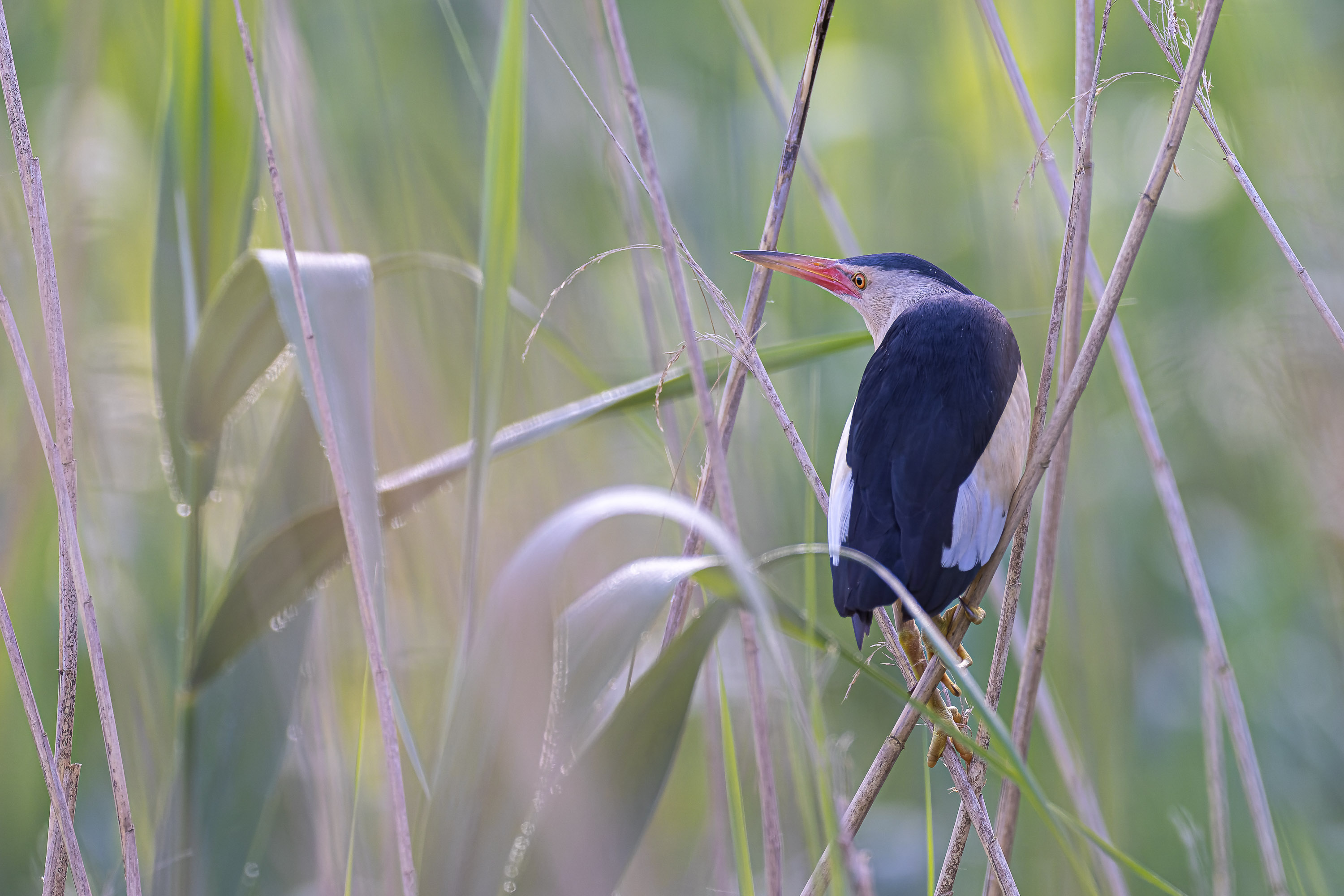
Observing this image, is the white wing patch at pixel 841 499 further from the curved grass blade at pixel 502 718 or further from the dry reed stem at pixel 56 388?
the dry reed stem at pixel 56 388

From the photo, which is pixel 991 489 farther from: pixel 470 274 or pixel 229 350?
pixel 229 350

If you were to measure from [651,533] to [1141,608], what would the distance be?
0.87m

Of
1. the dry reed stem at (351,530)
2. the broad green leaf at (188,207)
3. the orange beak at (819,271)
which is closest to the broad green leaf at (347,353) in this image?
the dry reed stem at (351,530)

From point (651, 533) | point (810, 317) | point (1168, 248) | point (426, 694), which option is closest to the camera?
point (426, 694)

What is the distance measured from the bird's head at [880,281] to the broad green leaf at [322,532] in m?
0.27

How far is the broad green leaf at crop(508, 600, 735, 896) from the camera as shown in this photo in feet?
1.72

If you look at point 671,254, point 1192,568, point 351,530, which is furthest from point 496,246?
point 1192,568

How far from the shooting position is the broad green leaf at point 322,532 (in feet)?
2.63

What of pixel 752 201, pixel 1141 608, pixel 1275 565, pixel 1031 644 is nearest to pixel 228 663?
pixel 1031 644

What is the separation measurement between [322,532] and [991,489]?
0.59 meters

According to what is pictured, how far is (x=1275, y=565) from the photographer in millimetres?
1566

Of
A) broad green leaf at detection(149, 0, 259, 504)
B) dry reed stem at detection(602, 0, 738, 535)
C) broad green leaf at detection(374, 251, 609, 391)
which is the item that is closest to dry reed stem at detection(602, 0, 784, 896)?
dry reed stem at detection(602, 0, 738, 535)

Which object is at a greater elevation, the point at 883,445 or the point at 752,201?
the point at 752,201

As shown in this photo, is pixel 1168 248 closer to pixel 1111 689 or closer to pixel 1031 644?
pixel 1111 689
